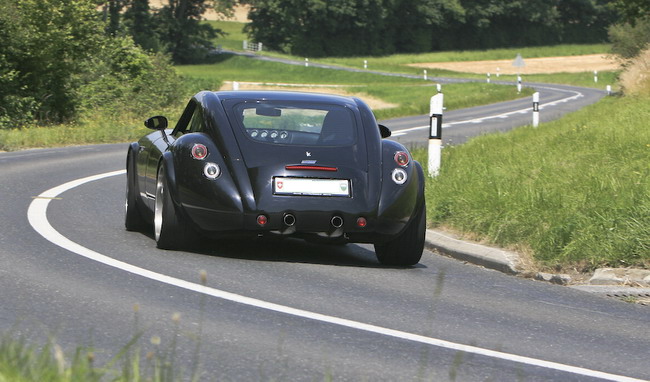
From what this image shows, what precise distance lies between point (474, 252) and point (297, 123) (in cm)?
182

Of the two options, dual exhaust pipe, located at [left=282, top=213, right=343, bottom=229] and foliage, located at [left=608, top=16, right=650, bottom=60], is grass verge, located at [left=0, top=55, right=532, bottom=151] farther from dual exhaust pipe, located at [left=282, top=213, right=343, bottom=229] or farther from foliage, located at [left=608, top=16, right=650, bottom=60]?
dual exhaust pipe, located at [left=282, top=213, right=343, bottom=229]

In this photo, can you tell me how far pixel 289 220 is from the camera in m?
8.48

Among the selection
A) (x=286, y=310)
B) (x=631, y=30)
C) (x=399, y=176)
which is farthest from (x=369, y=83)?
(x=286, y=310)

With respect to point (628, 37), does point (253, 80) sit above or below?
below

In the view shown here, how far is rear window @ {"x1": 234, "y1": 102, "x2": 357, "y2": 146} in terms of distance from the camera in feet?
29.7

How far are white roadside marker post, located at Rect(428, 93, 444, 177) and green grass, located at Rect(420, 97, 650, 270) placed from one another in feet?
0.50

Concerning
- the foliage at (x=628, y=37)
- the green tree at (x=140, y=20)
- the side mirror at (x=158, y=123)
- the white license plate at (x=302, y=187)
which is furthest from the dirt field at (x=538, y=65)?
the white license plate at (x=302, y=187)

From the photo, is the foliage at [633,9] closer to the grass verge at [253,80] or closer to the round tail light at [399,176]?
the grass verge at [253,80]

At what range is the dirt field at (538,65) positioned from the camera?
11312cm

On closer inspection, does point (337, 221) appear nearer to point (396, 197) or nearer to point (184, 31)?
point (396, 197)

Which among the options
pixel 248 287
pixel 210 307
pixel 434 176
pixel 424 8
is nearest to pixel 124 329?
pixel 210 307

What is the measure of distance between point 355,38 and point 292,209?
119m

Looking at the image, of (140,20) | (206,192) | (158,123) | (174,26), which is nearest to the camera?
(206,192)

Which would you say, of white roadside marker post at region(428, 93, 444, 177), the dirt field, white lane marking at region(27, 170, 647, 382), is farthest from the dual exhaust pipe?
the dirt field
